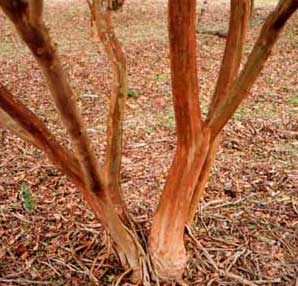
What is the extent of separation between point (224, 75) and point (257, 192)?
96cm

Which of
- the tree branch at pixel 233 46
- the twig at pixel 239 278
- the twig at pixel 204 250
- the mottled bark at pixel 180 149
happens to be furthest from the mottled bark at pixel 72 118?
the tree branch at pixel 233 46

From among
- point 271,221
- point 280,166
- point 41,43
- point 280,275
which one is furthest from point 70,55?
point 41,43

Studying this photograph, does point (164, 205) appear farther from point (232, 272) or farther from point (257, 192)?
point (257, 192)

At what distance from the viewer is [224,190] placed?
264cm

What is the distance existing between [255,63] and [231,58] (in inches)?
10.7

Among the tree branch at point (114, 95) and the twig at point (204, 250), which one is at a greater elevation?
the tree branch at point (114, 95)

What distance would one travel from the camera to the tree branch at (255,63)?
141 cm

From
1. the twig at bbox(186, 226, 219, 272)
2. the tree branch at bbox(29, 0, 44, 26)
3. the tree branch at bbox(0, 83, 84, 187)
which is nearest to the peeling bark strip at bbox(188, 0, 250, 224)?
the twig at bbox(186, 226, 219, 272)

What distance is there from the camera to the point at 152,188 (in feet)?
8.75

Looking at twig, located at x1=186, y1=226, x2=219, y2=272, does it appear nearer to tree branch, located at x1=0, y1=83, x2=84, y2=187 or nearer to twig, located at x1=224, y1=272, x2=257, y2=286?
twig, located at x1=224, y1=272, x2=257, y2=286

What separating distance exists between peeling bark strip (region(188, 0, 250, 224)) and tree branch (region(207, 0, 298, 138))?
8 centimetres

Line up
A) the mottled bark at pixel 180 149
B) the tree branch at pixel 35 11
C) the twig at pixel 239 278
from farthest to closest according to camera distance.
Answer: the twig at pixel 239 278
the mottled bark at pixel 180 149
the tree branch at pixel 35 11

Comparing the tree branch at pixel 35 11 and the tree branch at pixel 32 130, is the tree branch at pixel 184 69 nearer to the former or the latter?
the tree branch at pixel 32 130

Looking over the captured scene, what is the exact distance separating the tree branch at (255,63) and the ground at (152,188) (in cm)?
42
